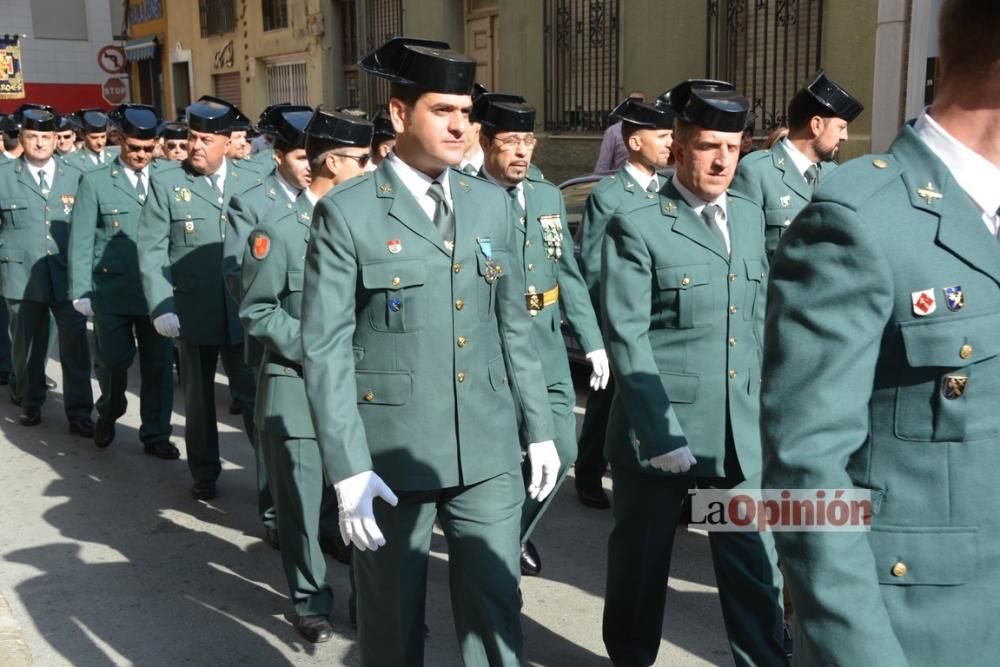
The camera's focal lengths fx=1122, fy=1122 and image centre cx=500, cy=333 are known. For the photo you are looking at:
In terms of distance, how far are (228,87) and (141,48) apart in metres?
5.74

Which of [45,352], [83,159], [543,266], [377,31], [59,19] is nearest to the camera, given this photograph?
[543,266]

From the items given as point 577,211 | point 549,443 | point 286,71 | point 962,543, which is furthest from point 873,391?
point 286,71

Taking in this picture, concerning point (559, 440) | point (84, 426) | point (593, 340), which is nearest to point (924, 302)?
point (559, 440)

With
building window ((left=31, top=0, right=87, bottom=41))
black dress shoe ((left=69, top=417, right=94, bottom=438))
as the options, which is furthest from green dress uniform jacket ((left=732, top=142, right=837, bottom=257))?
building window ((left=31, top=0, right=87, bottom=41))

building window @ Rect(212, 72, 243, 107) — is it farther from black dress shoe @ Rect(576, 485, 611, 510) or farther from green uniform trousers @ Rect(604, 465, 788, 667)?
green uniform trousers @ Rect(604, 465, 788, 667)

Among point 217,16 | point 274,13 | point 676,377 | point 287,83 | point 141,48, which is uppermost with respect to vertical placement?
point 217,16

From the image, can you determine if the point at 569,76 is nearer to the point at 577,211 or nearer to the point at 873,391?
the point at 577,211

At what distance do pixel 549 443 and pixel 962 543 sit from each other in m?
1.65

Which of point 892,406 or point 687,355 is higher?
point 892,406

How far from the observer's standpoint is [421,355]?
10.2 ft

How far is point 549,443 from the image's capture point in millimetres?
3387

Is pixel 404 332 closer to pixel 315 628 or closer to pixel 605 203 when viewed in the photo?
pixel 315 628

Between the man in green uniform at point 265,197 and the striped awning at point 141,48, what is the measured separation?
2607cm

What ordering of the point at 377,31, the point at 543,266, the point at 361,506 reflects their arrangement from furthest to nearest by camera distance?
1. the point at 377,31
2. the point at 543,266
3. the point at 361,506
